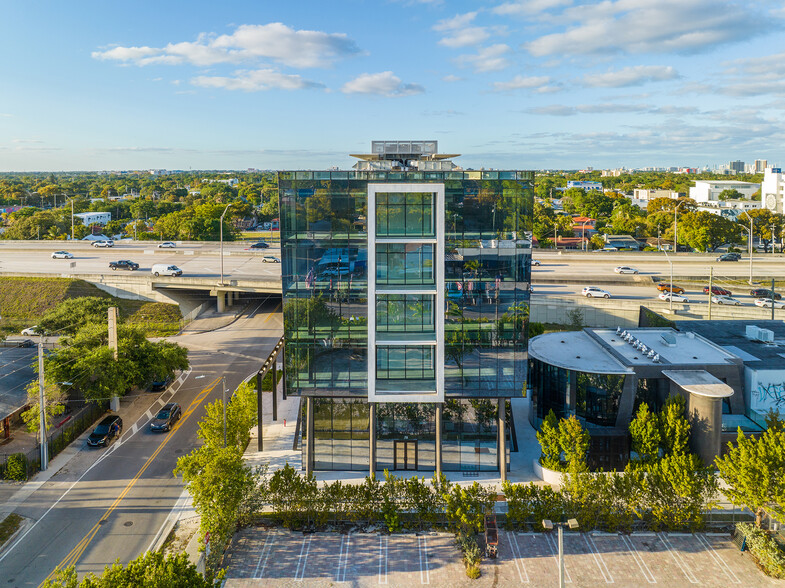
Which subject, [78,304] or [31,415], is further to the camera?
[78,304]

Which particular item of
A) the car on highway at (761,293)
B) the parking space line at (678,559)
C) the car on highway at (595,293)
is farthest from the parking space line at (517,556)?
the car on highway at (761,293)

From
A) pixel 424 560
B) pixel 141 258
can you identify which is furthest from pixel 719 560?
pixel 141 258

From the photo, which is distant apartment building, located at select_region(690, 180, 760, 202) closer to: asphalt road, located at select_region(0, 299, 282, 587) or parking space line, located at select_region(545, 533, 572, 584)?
asphalt road, located at select_region(0, 299, 282, 587)

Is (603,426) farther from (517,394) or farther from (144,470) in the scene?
(144,470)

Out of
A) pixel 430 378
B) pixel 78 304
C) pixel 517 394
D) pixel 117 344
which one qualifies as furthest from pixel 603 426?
pixel 78 304

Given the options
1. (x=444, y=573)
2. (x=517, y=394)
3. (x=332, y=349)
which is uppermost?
(x=332, y=349)

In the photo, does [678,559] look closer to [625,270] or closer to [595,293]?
[595,293]

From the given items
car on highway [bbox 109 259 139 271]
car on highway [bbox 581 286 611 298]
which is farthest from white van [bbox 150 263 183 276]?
car on highway [bbox 581 286 611 298]
